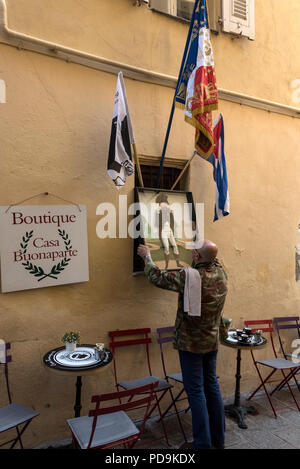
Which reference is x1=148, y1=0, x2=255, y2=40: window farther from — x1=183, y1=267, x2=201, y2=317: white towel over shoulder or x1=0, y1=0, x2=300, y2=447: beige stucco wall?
x1=183, y1=267, x2=201, y2=317: white towel over shoulder

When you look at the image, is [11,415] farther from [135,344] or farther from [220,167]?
[220,167]

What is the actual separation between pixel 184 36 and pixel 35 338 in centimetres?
413

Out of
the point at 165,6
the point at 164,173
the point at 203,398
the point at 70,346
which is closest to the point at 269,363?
the point at 203,398

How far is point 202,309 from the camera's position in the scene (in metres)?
3.32

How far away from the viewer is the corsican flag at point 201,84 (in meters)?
3.68

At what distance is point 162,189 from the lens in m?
4.32

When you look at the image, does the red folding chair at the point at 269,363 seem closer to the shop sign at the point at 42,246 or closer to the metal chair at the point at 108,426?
the metal chair at the point at 108,426

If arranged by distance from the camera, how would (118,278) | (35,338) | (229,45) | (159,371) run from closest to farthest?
(35,338)
(118,278)
(159,371)
(229,45)

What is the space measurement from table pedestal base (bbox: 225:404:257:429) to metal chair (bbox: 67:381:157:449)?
70.8 inches

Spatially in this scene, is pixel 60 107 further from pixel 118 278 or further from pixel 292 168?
pixel 292 168

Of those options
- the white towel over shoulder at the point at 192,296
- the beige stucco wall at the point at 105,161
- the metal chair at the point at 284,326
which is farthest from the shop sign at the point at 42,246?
the metal chair at the point at 284,326

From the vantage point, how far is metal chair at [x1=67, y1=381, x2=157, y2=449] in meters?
2.63

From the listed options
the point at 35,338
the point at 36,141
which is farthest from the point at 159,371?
the point at 36,141
